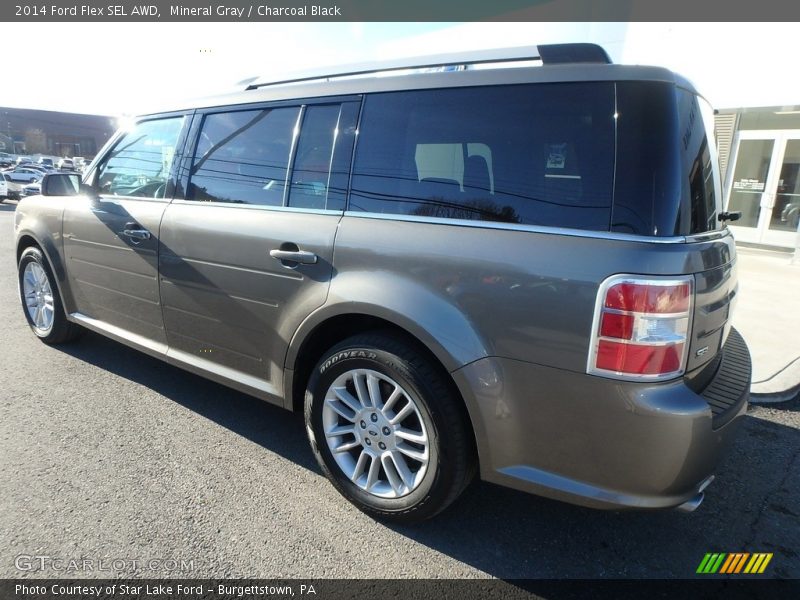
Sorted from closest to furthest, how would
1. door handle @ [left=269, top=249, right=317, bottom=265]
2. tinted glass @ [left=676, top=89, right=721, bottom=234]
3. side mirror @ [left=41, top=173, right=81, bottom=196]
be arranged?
tinted glass @ [left=676, top=89, right=721, bottom=234], door handle @ [left=269, top=249, right=317, bottom=265], side mirror @ [left=41, top=173, right=81, bottom=196]

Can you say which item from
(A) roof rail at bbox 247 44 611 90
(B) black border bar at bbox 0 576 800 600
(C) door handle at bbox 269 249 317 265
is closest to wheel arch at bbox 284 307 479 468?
(C) door handle at bbox 269 249 317 265

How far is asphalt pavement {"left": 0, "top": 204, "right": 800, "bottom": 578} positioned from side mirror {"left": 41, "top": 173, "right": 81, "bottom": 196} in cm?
159

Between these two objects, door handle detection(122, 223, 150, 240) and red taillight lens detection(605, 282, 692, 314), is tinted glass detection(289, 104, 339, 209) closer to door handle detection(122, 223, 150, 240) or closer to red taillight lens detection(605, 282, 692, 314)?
door handle detection(122, 223, 150, 240)

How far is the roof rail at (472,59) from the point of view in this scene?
1986 mm

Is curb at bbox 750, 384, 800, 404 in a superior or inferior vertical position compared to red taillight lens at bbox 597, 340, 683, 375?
inferior

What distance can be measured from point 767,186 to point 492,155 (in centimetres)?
1208

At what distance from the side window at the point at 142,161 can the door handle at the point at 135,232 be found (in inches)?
9.0

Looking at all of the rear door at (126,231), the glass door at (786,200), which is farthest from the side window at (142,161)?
the glass door at (786,200)

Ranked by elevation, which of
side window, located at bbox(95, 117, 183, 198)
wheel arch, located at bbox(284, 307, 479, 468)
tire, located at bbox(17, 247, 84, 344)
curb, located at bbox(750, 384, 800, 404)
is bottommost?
curb, located at bbox(750, 384, 800, 404)

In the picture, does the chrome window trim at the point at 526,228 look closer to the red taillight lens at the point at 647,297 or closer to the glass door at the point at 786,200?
the red taillight lens at the point at 647,297

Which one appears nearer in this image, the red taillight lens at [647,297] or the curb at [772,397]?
the red taillight lens at [647,297]

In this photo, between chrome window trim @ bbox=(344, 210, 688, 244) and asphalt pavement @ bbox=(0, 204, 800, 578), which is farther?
asphalt pavement @ bbox=(0, 204, 800, 578)

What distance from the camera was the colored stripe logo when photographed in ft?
7.12

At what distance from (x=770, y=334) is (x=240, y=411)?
5251 millimetres
